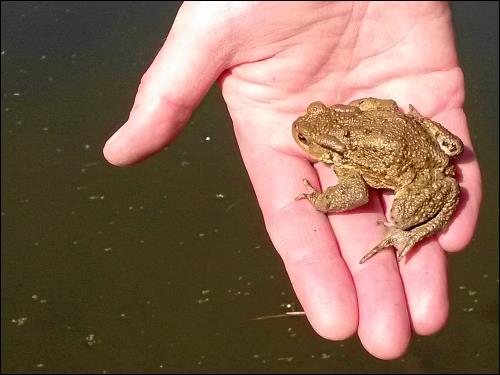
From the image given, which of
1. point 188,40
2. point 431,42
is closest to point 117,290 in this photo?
point 188,40

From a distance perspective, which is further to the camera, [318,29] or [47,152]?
[47,152]

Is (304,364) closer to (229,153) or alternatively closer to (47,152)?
(229,153)

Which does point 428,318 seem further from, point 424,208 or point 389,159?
point 389,159

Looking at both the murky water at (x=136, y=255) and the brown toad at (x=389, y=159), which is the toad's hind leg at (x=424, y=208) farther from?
the murky water at (x=136, y=255)

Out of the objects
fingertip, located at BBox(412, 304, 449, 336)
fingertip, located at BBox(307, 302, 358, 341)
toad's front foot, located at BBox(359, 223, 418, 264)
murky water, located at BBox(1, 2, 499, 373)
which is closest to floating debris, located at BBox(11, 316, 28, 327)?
murky water, located at BBox(1, 2, 499, 373)

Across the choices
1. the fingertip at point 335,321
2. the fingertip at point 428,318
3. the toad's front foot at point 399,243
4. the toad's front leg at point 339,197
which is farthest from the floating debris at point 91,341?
the fingertip at point 428,318

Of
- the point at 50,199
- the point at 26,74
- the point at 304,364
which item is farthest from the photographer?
the point at 26,74
